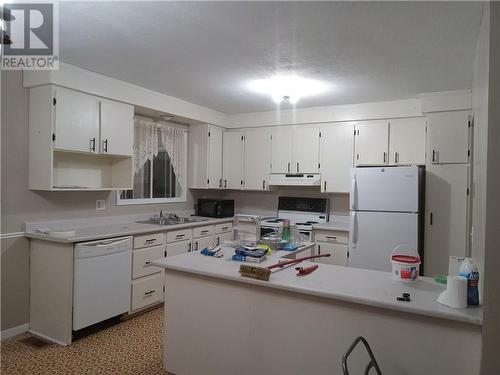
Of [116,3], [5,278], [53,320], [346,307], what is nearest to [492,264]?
[346,307]

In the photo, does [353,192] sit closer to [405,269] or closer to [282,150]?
[282,150]

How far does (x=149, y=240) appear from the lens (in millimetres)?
3529

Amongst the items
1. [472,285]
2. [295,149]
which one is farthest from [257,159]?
[472,285]

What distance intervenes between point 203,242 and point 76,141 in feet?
A: 6.26

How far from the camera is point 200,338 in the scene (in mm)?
2188

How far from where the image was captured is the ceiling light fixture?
10.8 feet

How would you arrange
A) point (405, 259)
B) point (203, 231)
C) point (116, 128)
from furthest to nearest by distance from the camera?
1. point (203, 231)
2. point (116, 128)
3. point (405, 259)

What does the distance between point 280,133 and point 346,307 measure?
11.0ft

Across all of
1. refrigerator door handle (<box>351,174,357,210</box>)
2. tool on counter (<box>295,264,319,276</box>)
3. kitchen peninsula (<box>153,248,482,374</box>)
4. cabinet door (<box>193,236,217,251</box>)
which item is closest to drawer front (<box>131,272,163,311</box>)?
cabinet door (<box>193,236,217,251</box>)

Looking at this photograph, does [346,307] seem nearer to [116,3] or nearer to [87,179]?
[116,3]

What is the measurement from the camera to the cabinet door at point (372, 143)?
4.12 meters

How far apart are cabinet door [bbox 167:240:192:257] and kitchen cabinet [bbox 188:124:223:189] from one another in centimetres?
111

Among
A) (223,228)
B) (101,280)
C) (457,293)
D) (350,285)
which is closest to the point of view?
(457,293)

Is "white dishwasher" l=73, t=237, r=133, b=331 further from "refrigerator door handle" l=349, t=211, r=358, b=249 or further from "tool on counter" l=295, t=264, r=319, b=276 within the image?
"refrigerator door handle" l=349, t=211, r=358, b=249
